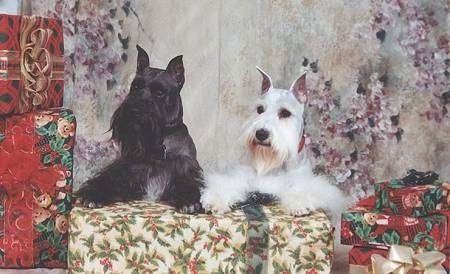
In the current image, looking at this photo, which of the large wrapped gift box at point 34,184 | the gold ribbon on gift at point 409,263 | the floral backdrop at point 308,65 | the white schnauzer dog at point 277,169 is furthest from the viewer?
the floral backdrop at point 308,65

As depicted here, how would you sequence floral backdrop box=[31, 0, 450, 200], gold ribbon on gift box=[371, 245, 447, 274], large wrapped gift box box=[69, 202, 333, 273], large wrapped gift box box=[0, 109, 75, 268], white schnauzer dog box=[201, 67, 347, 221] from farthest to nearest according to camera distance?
floral backdrop box=[31, 0, 450, 200], large wrapped gift box box=[0, 109, 75, 268], white schnauzer dog box=[201, 67, 347, 221], large wrapped gift box box=[69, 202, 333, 273], gold ribbon on gift box=[371, 245, 447, 274]

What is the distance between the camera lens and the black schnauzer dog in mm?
1911

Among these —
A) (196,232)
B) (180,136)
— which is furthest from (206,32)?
(196,232)

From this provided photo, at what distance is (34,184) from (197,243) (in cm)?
57

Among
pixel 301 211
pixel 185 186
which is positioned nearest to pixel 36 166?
pixel 185 186

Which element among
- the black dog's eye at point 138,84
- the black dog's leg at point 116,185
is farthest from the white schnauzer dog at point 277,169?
the black dog's eye at point 138,84

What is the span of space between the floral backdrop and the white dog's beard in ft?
1.92

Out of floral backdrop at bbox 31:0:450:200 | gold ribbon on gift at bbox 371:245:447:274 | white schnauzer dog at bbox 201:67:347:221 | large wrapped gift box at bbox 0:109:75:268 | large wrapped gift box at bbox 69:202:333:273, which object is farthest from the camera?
floral backdrop at bbox 31:0:450:200

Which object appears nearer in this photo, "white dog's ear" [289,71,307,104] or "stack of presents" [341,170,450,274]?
"stack of presents" [341,170,450,274]

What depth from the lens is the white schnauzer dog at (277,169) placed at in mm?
1897

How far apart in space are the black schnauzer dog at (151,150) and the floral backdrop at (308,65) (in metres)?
0.56

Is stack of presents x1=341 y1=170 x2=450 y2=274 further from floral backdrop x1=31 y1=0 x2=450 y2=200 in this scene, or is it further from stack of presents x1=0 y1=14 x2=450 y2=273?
floral backdrop x1=31 y1=0 x2=450 y2=200

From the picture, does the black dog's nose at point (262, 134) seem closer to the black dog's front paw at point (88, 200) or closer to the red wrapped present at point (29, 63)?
the black dog's front paw at point (88, 200)

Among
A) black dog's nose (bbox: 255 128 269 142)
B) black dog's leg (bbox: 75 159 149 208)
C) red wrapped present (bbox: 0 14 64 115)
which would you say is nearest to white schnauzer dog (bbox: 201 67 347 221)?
black dog's nose (bbox: 255 128 269 142)
